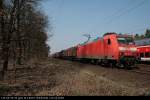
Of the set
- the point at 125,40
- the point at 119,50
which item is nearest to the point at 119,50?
the point at 119,50

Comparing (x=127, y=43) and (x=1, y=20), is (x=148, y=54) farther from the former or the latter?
(x=1, y=20)

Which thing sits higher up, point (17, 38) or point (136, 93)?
point (17, 38)

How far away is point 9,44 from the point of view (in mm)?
16125

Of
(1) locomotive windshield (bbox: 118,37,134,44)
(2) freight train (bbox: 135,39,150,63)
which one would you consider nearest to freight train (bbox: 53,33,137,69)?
(1) locomotive windshield (bbox: 118,37,134,44)

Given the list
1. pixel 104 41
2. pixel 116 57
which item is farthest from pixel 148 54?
pixel 116 57

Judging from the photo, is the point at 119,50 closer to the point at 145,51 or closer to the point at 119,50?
the point at 119,50

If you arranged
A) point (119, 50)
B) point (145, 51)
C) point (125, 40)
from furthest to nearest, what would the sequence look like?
point (145, 51) < point (125, 40) < point (119, 50)

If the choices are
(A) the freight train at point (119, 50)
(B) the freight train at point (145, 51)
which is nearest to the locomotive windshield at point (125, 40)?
(A) the freight train at point (119, 50)

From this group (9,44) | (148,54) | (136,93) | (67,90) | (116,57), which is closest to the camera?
(136,93)

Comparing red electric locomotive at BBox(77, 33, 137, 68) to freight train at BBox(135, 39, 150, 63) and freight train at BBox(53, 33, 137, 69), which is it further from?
freight train at BBox(135, 39, 150, 63)

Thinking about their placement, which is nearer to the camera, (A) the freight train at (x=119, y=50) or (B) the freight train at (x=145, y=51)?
(A) the freight train at (x=119, y=50)

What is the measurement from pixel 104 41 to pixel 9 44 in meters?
11.8

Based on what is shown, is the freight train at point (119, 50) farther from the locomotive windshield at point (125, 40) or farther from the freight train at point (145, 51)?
the freight train at point (145, 51)

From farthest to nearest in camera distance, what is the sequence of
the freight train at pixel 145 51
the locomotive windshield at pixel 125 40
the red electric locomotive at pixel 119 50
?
the freight train at pixel 145 51 < the locomotive windshield at pixel 125 40 < the red electric locomotive at pixel 119 50
